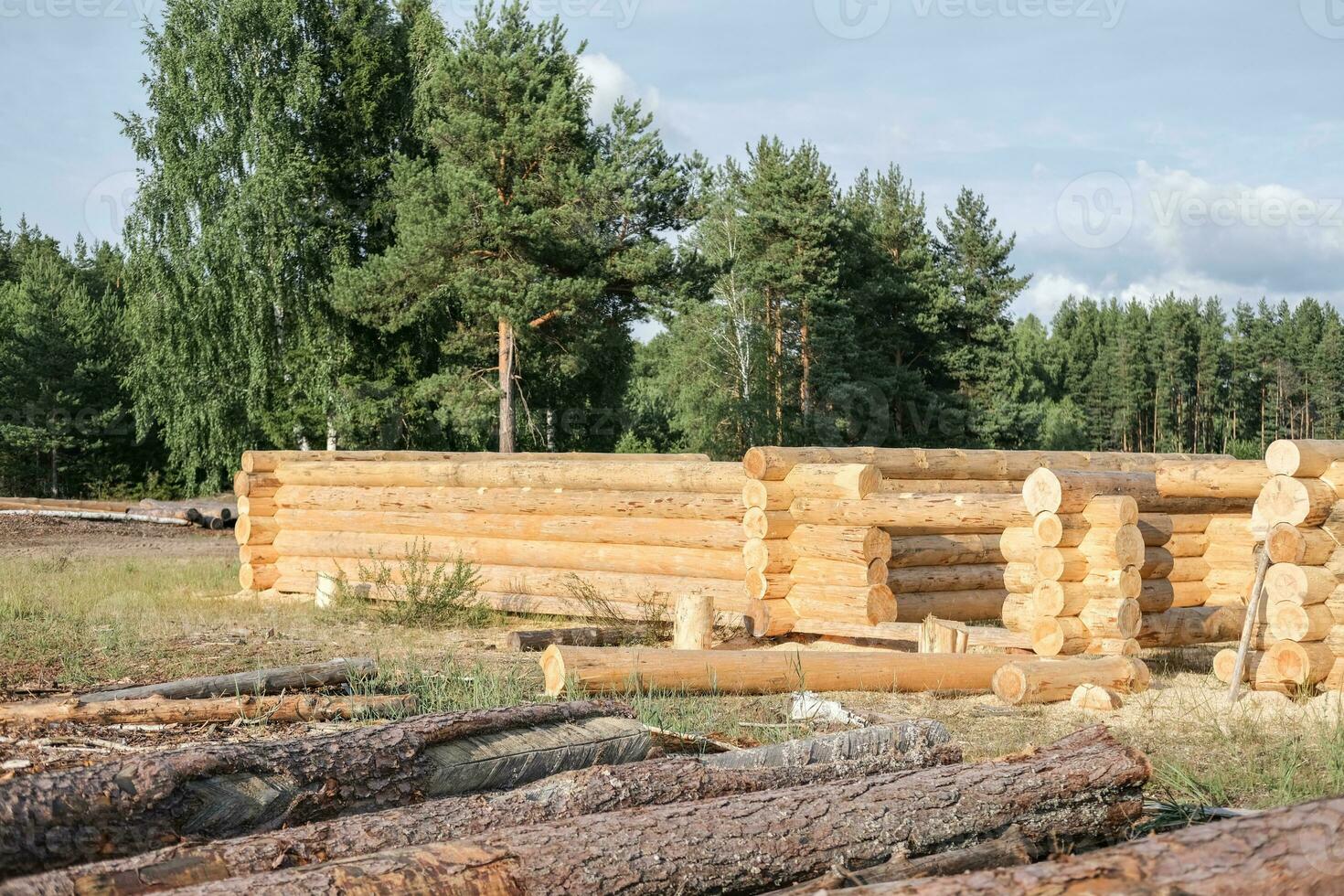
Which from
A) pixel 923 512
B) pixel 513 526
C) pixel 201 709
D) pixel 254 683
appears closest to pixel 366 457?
pixel 513 526

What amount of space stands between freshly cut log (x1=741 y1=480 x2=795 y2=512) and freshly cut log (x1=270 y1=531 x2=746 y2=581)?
0.59 metres

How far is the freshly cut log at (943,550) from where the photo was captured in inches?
409

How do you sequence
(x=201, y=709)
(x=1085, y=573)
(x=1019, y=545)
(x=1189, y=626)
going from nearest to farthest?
(x=201, y=709) < (x=1085, y=573) < (x=1019, y=545) < (x=1189, y=626)

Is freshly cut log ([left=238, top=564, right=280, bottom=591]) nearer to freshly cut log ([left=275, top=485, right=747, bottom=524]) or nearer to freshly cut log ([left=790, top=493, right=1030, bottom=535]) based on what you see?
freshly cut log ([left=275, top=485, right=747, bottom=524])

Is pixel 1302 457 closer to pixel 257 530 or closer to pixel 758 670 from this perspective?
pixel 758 670

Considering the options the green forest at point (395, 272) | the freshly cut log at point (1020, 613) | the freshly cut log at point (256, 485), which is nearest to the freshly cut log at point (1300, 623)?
the freshly cut log at point (1020, 613)

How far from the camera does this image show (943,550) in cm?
1070

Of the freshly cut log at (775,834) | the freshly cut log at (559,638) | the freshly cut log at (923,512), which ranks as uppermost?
the freshly cut log at (923,512)

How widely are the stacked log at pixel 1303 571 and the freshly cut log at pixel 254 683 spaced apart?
556cm

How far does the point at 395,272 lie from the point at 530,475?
54.0ft

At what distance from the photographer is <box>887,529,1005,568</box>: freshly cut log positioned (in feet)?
34.1

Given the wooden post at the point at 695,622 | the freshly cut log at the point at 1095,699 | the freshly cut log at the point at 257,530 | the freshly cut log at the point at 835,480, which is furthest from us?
the freshly cut log at the point at 257,530

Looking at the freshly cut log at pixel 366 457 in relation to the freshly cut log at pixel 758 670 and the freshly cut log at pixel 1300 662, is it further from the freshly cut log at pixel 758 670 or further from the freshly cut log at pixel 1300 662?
the freshly cut log at pixel 1300 662

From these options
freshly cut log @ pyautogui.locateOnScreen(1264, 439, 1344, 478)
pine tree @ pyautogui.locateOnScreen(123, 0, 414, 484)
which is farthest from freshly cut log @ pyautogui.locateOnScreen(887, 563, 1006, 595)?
pine tree @ pyautogui.locateOnScreen(123, 0, 414, 484)
